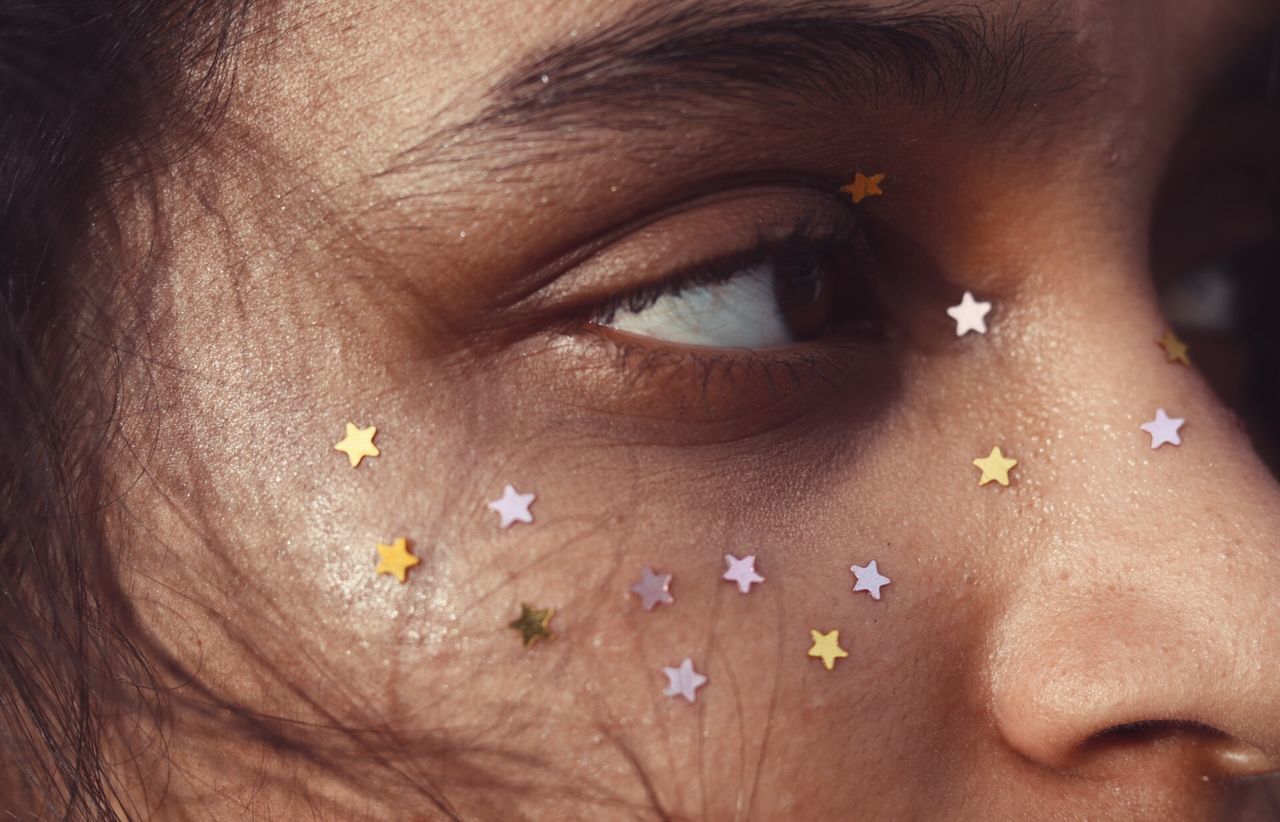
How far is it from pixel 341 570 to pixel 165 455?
19 centimetres

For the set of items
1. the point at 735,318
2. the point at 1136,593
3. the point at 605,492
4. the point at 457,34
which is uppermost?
the point at 457,34

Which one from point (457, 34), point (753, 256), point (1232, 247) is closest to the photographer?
point (457, 34)

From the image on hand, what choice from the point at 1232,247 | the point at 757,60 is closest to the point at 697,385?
the point at 757,60

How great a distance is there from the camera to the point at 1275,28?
1.41 metres

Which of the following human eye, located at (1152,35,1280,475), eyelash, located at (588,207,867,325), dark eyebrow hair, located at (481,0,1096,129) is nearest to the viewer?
dark eyebrow hair, located at (481,0,1096,129)

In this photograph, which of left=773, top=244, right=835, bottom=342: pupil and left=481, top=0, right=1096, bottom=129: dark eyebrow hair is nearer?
left=481, top=0, right=1096, bottom=129: dark eyebrow hair

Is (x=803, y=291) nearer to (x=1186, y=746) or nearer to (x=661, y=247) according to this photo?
(x=661, y=247)

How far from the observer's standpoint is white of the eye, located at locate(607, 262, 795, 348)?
42.1 inches

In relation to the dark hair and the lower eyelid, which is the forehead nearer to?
the dark hair

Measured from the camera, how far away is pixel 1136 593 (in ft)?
3.30

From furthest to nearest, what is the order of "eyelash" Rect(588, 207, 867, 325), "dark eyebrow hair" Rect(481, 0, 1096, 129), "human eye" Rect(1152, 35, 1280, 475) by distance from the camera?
"human eye" Rect(1152, 35, 1280, 475) < "eyelash" Rect(588, 207, 867, 325) < "dark eyebrow hair" Rect(481, 0, 1096, 129)

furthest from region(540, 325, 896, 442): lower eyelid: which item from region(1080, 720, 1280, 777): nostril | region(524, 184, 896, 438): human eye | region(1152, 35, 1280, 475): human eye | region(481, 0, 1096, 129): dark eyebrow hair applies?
region(1152, 35, 1280, 475): human eye

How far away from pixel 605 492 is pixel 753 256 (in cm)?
29

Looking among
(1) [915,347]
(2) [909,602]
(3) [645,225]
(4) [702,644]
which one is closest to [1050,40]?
(1) [915,347]
